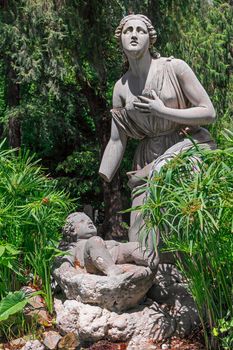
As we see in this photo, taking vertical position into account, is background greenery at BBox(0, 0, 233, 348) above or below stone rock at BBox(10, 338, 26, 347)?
above

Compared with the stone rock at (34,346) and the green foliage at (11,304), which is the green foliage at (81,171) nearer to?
the green foliage at (11,304)

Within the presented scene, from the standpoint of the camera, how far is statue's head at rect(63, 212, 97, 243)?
5047 mm

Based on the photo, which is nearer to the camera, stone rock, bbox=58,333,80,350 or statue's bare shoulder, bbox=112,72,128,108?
stone rock, bbox=58,333,80,350

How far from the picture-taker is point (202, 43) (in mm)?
10914

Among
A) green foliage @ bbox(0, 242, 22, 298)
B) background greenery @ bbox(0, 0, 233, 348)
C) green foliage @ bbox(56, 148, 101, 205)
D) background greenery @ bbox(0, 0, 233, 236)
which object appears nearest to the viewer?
background greenery @ bbox(0, 0, 233, 348)

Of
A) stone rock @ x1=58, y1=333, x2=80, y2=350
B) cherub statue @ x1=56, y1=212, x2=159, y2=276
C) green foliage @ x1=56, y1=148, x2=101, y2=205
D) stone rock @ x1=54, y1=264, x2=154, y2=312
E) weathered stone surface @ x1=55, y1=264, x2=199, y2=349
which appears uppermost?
cherub statue @ x1=56, y1=212, x2=159, y2=276

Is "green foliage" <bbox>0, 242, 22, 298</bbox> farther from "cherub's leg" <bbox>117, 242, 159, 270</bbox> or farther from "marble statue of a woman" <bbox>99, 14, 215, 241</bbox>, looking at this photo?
"marble statue of a woman" <bbox>99, 14, 215, 241</bbox>

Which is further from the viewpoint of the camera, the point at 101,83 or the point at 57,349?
the point at 101,83

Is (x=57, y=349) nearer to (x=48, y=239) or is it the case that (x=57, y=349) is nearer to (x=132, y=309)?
(x=132, y=309)

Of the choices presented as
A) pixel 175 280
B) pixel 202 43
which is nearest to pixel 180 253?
pixel 175 280

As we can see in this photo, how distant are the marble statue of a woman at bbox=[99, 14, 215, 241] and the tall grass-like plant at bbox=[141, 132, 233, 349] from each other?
589mm

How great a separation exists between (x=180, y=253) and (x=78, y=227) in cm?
95

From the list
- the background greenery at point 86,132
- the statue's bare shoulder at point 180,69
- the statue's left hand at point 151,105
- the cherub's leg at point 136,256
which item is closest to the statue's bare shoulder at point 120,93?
the statue's left hand at point 151,105

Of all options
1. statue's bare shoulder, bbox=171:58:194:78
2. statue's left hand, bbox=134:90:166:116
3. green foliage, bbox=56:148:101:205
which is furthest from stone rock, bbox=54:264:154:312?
green foliage, bbox=56:148:101:205
